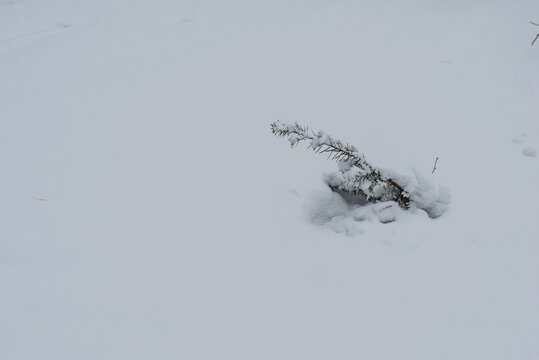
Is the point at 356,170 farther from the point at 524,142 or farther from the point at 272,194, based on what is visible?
the point at 524,142

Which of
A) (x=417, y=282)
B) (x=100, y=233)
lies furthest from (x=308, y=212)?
(x=100, y=233)

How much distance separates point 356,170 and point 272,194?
49 cm

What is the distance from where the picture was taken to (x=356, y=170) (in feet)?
6.53

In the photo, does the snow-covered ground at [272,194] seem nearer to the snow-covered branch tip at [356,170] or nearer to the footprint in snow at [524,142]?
the footprint in snow at [524,142]

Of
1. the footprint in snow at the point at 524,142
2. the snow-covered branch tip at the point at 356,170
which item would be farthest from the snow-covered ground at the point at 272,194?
the snow-covered branch tip at the point at 356,170

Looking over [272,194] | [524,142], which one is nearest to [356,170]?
[272,194]

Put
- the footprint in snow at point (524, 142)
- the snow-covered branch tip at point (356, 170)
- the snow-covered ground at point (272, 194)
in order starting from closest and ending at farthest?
the snow-covered ground at point (272, 194), the snow-covered branch tip at point (356, 170), the footprint in snow at point (524, 142)

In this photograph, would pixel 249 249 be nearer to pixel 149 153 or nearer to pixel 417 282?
pixel 417 282

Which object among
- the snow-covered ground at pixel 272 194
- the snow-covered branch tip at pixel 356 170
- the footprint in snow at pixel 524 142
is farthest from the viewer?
the footprint in snow at pixel 524 142

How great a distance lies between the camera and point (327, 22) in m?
3.92

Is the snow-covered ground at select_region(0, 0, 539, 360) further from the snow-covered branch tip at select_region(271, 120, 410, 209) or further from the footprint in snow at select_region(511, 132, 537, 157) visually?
the snow-covered branch tip at select_region(271, 120, 410, 209)

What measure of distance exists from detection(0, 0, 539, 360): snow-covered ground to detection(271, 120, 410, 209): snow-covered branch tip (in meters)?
0.11

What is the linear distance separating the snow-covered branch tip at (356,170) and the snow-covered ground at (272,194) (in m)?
0.11

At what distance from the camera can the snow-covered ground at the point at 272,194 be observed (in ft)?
5.10
